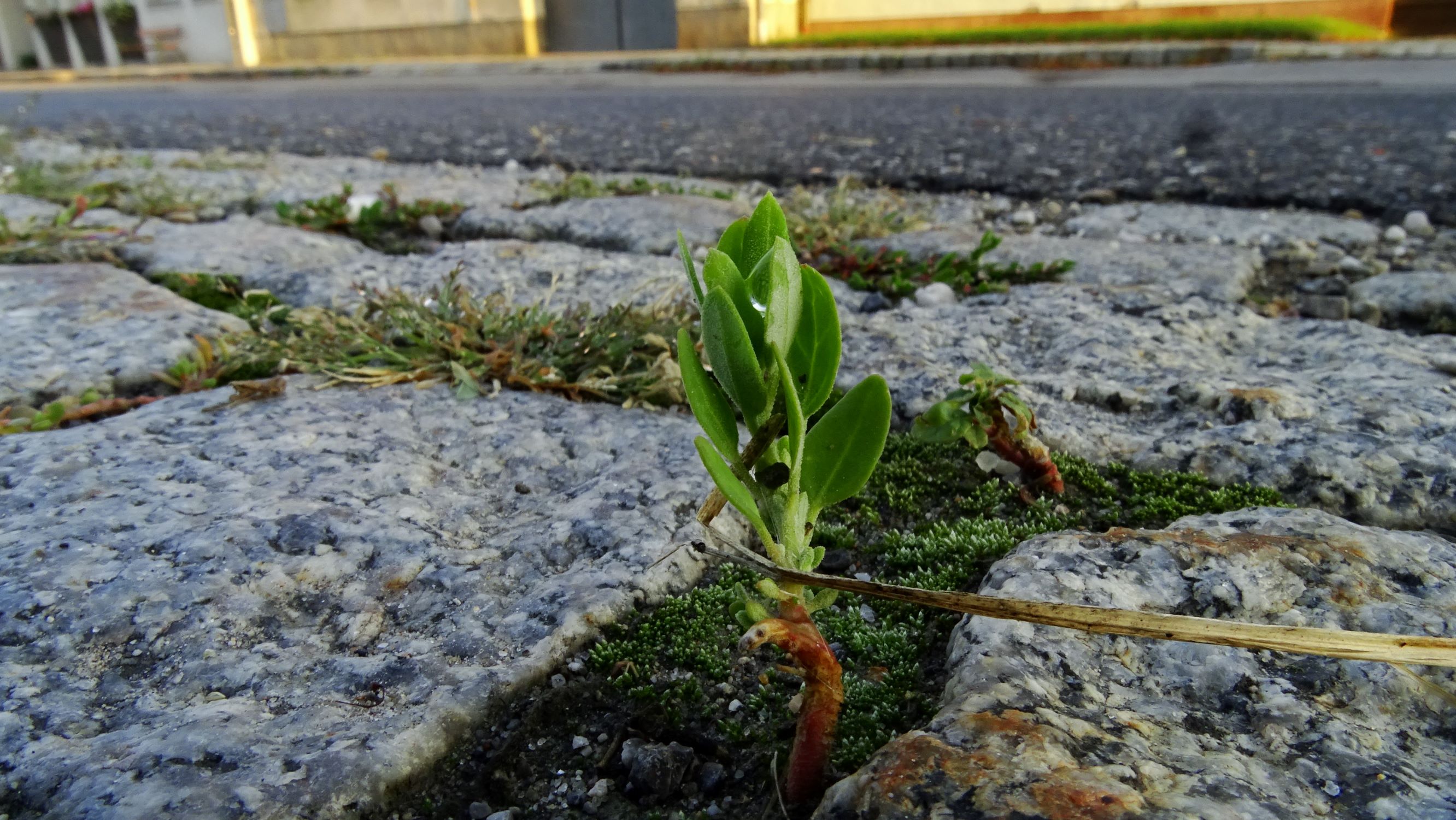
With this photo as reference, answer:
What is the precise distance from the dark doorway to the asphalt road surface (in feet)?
33.2

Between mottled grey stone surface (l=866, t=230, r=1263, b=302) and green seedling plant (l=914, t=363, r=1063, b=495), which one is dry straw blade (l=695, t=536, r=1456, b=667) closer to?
green seedling plant (l=914, t=363, r=1063, b=495)

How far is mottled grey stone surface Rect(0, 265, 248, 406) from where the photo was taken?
5.10 ft

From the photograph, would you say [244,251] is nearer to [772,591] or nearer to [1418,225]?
[772,591]

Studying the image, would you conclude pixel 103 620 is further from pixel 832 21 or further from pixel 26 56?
pixel 26 56

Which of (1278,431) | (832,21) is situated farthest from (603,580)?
(832,21)

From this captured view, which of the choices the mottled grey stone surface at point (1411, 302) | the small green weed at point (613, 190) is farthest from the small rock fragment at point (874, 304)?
the small green weed at point (613, 190)

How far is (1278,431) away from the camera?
1.23m

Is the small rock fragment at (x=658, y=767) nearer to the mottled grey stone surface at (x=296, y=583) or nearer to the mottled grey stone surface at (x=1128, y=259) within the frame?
the mottled grey stone surface at (x=296, y=583)

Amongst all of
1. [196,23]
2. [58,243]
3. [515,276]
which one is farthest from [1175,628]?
[196,23]

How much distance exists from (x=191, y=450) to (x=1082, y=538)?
1.16 meters

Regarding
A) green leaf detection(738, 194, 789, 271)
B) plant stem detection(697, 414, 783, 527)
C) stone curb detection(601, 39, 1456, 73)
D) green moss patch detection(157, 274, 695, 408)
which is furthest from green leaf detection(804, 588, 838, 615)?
stone curb detection(601, 39, 1456, 73)

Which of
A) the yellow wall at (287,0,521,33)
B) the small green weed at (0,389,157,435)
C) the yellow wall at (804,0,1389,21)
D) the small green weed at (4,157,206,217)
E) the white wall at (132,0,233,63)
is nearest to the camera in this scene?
the small green weed at (0,389,157,435)

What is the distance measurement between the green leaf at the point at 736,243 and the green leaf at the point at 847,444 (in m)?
0.18

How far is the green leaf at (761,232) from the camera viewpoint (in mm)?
830
